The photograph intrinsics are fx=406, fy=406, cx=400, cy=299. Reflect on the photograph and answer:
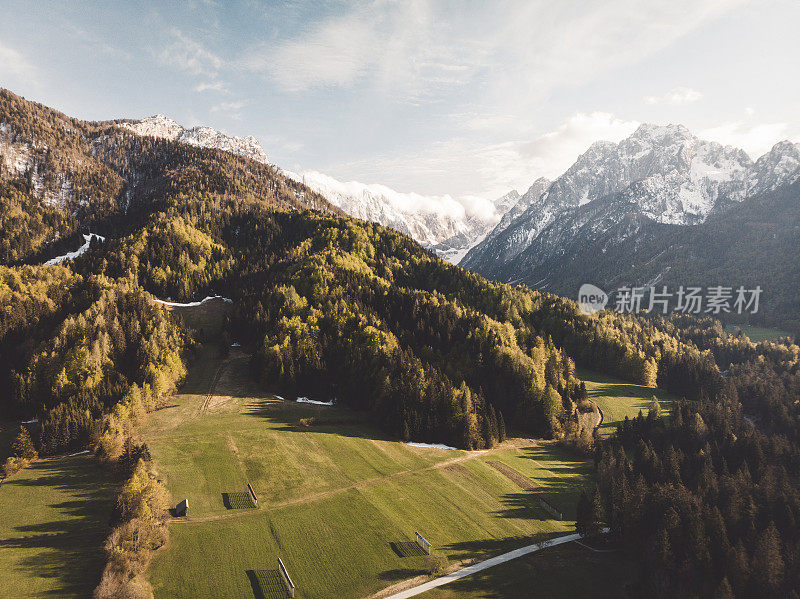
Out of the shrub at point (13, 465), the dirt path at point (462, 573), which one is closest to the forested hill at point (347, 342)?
the shrub at point (13, 465)

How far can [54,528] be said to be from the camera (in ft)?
180

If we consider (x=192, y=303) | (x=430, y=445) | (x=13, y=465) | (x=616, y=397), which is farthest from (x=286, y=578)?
(x=192, y=303)

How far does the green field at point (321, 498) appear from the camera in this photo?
50656mm

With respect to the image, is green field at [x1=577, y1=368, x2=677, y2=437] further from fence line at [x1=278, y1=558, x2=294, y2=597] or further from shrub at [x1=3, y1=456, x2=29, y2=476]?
shrub at [x1=3, y1=456, x2=29, y2=476]

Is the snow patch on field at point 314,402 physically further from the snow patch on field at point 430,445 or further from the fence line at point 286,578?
the fence line at point 286,578

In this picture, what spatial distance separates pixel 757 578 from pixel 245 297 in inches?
6288

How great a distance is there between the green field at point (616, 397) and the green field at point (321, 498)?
1307 inches

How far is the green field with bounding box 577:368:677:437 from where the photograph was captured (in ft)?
407

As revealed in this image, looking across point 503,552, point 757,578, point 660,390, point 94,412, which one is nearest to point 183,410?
point 94,412

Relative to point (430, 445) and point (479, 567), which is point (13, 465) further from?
point (430, 445)

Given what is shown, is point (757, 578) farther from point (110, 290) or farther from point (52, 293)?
point (52, 293)

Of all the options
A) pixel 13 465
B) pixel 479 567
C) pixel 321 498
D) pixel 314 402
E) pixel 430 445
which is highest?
pixel 13 465

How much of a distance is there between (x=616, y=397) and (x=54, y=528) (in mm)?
148581

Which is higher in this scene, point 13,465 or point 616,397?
point 13,465
